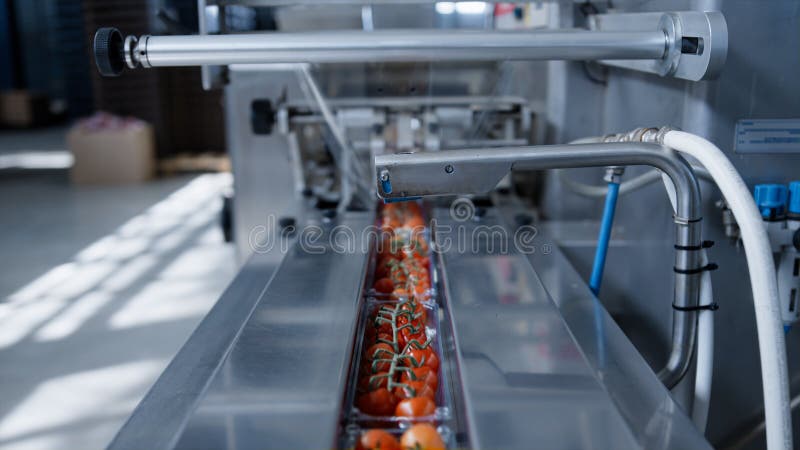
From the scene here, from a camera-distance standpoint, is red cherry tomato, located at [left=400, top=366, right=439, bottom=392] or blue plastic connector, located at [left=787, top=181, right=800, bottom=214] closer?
red cherry tomato, located at [left=400, top=366, right=439, bottom=392]

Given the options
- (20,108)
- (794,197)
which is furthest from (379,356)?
(20,108)

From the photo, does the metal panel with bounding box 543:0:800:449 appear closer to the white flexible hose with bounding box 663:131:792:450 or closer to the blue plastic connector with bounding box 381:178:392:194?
the white flexible hose with bounding box 663:131:792:450

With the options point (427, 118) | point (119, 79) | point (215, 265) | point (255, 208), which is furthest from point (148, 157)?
point (427, 118)

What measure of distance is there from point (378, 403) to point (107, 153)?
649cm

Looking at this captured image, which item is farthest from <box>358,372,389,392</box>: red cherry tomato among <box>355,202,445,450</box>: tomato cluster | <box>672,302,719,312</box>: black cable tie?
<box>672,302,719,312</box>: black cable tie

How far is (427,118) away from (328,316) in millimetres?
1112

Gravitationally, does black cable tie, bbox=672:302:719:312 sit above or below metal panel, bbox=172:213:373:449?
above

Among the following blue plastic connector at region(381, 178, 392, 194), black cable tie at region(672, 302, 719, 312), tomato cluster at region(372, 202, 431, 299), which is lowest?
tomato cluster at region(372, 202, 431, 299)

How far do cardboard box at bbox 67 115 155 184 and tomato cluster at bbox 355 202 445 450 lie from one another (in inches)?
226

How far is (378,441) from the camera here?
92cm

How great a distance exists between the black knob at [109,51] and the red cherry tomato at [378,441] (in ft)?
2.65

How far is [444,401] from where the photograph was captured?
109cm

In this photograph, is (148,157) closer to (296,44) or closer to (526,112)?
(526,112)

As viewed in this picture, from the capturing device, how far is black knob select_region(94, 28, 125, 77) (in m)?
1.24
